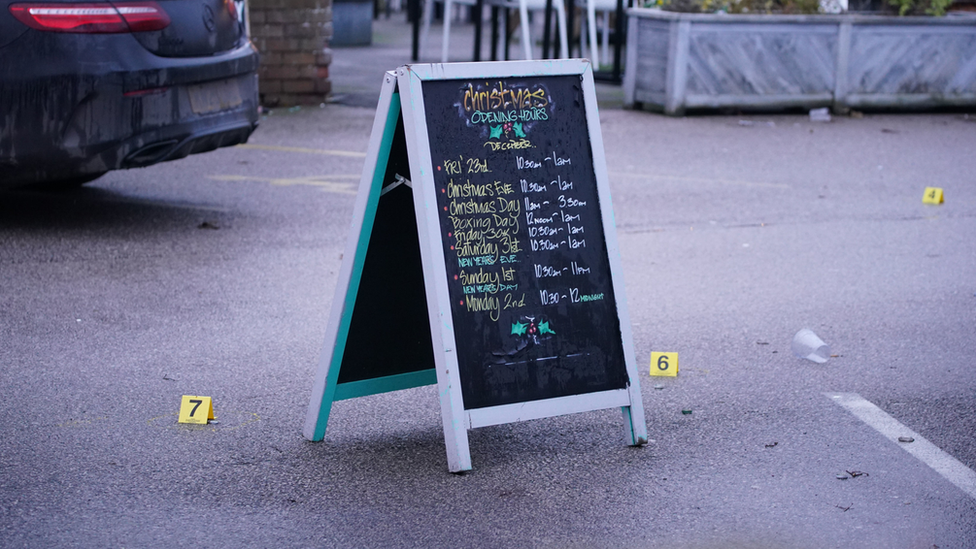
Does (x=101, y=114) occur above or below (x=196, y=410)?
above

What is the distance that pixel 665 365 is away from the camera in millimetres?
4605

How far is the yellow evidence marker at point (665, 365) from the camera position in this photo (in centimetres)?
459

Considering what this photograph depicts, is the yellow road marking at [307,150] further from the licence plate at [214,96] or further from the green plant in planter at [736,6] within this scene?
the green plant in planter at [736,6]

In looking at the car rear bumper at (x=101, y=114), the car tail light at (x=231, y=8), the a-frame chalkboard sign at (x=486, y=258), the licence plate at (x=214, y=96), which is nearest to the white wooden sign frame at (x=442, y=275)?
the a-frame chalkboard sign at (x=486, y=258)

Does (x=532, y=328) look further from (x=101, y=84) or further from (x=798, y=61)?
(x=798, y=61)

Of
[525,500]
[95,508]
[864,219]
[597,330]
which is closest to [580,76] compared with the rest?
[597,330]

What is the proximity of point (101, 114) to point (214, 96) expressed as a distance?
79 centimetres

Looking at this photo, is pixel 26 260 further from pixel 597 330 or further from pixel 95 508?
pixel 597 330

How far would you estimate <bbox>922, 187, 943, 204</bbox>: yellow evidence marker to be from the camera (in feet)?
26.1

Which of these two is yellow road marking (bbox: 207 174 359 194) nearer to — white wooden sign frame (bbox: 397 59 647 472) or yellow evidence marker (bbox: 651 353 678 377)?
yellow evidence marker (bbox: 651 353 678 377)

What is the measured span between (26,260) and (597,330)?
367 cm

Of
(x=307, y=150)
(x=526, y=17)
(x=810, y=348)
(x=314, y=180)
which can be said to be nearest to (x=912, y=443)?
(x=810, y=348)

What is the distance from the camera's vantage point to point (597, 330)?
380 centimetres

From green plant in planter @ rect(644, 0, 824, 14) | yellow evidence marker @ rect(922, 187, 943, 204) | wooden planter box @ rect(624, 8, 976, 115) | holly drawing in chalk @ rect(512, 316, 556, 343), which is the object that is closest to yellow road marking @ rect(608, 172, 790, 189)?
yellow evidence marker @ rect(922, 187, 943, 204)
